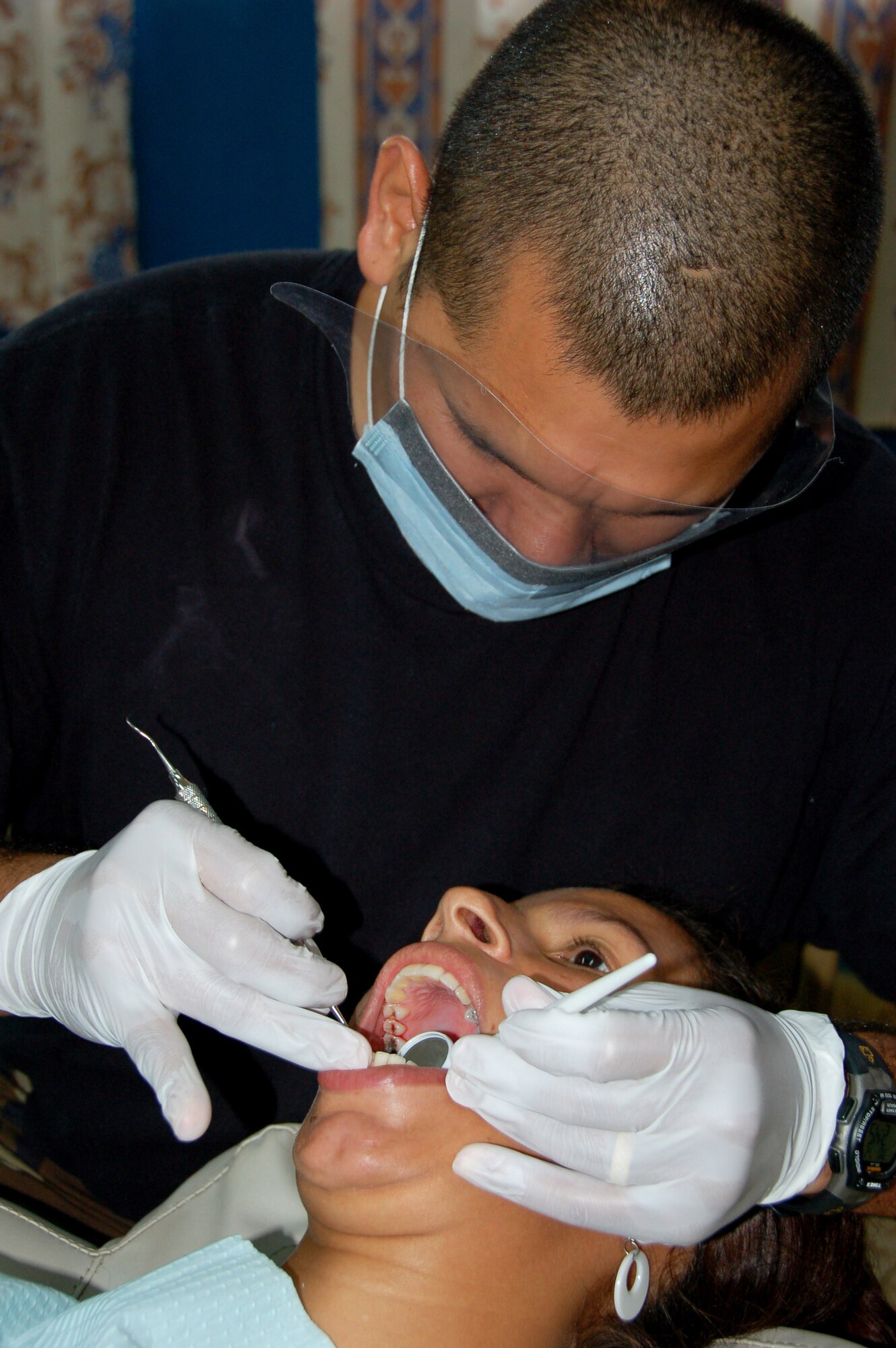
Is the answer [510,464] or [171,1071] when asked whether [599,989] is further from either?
[510,464]

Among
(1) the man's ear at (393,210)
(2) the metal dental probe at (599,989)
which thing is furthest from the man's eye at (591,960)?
(1) the man's ear at (393,210)

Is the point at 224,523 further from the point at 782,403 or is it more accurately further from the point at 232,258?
the point at 782,403

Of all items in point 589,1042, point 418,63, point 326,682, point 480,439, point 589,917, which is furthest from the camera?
point 418,63

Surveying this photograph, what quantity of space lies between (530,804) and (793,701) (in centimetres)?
43

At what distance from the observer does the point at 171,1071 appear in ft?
3.63

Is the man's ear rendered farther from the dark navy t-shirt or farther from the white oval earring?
the white oval earring

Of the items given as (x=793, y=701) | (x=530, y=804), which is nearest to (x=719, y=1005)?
(x=530, y=804)

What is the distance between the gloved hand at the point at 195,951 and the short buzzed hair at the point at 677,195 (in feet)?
2.12

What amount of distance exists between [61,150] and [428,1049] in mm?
2742

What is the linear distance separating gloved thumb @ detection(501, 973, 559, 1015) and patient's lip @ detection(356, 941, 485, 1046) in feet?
0.34

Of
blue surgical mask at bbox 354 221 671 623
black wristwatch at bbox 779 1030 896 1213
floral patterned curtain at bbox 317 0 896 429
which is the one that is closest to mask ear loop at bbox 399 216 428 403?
blue surgical mask at bbox 354 221 671 623

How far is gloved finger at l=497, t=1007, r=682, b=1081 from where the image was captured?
1.10 meters

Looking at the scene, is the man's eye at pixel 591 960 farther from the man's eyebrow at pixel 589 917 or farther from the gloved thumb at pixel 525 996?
the gloved thumb at pixel 525 996

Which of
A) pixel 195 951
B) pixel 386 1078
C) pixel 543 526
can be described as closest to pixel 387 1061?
pixel 386 1078
